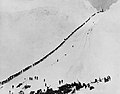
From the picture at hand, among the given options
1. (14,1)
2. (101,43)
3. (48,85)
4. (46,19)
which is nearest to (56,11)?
(46,19)

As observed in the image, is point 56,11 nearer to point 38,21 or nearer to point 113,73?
point 38,21

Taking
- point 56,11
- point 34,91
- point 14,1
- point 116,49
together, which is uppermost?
point 14,1

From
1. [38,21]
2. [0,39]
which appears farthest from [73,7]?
[0,39]

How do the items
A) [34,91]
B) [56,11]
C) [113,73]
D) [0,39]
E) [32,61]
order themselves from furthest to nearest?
[56,11] < [0,39] < [32,61] < [34,91] < [113,73]

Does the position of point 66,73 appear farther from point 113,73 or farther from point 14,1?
point 14,1

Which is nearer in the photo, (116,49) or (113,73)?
(113,73)

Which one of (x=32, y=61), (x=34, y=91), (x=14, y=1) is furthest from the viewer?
(x=14, y=1)

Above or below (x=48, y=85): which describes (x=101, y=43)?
above
